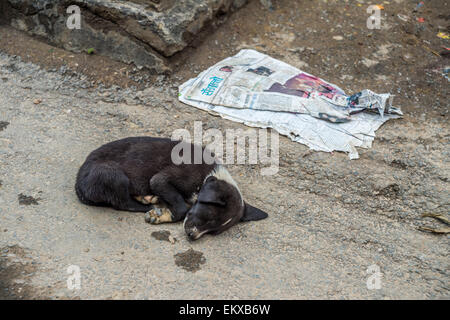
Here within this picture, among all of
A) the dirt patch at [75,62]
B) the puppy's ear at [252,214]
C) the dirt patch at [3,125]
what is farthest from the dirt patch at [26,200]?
the dirt patch at [75,62]

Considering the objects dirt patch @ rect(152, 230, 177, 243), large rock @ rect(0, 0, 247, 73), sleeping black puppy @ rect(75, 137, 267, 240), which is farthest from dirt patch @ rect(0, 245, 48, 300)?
large rock @ rect(0, 0, 247, 73)

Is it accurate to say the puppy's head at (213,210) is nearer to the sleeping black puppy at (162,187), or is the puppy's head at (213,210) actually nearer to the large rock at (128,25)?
the sleeping black puppy at (162,187)

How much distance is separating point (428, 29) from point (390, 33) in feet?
2.17

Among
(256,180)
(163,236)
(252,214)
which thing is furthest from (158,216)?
(256,180)

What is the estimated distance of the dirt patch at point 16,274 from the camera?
10.2 feet

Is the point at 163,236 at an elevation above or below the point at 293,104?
below

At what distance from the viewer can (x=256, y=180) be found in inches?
182

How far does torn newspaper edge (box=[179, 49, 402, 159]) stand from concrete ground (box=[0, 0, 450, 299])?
0.16m

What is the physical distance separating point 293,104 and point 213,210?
2204 millimetres

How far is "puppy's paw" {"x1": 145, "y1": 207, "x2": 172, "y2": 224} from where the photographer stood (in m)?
3.89

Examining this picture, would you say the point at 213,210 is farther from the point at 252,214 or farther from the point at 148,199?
the point at 148,199

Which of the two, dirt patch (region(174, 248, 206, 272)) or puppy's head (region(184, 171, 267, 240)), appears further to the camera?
puppy's head (region(184, 171, 267, 240))

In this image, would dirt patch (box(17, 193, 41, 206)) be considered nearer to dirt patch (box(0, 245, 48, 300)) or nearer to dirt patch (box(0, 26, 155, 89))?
dirt patch (box(0, 245, 48, 300))

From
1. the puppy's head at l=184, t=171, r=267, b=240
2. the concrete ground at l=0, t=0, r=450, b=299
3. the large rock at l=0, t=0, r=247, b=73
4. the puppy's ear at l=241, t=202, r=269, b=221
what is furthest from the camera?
the large rock at l=0, t=0, r=247, b=73
